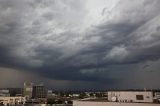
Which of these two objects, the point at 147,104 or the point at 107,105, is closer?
the point at 147,104

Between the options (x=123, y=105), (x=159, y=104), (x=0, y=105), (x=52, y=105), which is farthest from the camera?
(x=0, y=105)

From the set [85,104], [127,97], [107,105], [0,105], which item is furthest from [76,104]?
[0,105]

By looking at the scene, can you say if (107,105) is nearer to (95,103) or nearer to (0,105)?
(95,103)

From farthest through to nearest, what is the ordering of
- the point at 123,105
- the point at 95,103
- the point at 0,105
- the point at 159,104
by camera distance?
the point at 0,105, the point at 95,103, the point at 123,105, the point at 159,104

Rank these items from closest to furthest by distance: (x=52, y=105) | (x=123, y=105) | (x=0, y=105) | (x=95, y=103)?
(x=123, y=105) → (x=95, y=103) → (x=52, y=105) → (x=0, y=105)

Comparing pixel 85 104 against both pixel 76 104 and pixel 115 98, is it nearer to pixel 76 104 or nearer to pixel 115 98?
pixel 76 104

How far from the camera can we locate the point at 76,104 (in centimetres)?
10500

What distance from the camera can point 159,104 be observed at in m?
84.8

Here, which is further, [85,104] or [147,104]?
[85,104]

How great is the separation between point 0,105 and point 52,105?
163 ft

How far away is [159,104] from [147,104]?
4.09 meters

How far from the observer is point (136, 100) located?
9694 centimetres

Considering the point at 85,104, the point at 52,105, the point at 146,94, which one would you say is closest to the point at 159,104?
the point at 146,94

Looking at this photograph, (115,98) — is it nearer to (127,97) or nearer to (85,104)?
(127,97)
